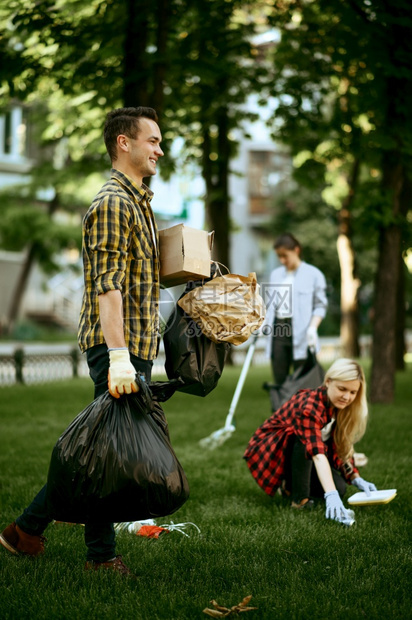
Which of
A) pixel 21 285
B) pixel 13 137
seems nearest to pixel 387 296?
pixel 21 285

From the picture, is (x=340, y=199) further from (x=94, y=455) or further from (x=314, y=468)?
(x=94, y=455)

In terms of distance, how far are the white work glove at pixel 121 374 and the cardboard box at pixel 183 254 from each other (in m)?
0.59

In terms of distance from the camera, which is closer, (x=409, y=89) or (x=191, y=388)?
(x=191, y=388)

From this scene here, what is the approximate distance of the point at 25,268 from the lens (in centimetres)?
2978

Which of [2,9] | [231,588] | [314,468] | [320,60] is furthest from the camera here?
[320,60]

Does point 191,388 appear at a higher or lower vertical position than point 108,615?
higher

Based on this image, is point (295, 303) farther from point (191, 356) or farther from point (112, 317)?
point (112, 317)

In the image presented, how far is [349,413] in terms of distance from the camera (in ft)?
17.6

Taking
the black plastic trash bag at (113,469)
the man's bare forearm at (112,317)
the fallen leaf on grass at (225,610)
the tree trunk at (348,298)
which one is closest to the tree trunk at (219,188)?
the tree trunk at (348,298)

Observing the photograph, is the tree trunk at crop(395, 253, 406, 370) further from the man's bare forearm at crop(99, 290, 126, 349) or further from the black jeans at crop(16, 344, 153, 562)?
the man's bare forearm at crop(99, 290, 126, 349)

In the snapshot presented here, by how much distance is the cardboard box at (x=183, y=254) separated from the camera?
398 cm

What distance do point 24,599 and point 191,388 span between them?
1264 millimetres

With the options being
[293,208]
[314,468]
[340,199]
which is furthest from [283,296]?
[293,208]

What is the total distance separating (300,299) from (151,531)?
444 cm
